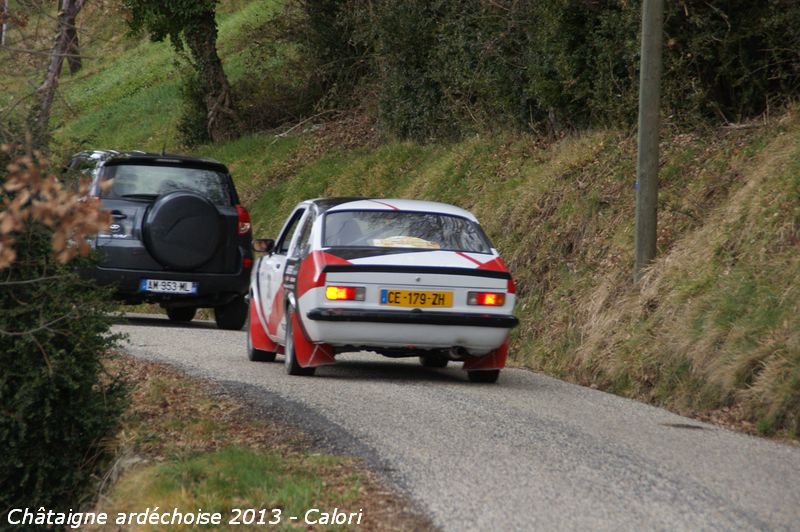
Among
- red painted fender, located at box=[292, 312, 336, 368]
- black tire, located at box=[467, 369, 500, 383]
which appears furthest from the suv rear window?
→ black tire, located at box=[467, 369, 500, 383]

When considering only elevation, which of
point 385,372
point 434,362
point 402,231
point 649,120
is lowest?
point 434,362

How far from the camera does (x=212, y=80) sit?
3434 centimetres

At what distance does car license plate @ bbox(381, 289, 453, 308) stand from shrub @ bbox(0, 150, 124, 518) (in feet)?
9.37

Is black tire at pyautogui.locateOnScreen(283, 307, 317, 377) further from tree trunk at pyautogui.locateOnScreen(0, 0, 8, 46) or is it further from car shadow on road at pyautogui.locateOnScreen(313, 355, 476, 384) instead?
tree trunk at pyautogui.locateOnScreen(0, 0, 8, 46)

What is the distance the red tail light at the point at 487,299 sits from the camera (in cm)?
1091

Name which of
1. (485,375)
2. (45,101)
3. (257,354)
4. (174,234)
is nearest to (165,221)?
(174,234)

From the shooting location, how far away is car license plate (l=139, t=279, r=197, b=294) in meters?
16.2

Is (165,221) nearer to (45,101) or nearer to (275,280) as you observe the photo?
(275,280)

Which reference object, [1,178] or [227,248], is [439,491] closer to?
[1,178]

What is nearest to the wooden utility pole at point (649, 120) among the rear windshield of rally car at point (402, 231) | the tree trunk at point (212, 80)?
the rear windshield of rally car at point (402, 231)

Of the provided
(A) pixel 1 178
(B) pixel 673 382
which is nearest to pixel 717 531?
(A) pixel 1 178

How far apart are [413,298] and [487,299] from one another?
0.64 meters

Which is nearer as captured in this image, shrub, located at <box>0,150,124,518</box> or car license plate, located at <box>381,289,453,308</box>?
shrub, located at <box>0,150,124,518</box>

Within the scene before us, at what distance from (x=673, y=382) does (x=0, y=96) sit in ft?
19.5
